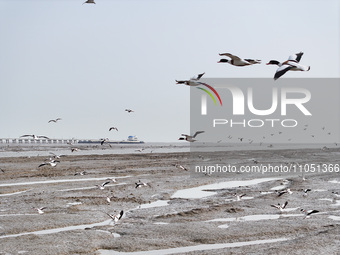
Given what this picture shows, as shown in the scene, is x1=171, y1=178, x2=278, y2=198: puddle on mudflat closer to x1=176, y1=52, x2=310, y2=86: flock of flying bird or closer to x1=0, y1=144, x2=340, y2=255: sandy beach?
x1=0, y1=144, x2=340, y2=255: sandy beach

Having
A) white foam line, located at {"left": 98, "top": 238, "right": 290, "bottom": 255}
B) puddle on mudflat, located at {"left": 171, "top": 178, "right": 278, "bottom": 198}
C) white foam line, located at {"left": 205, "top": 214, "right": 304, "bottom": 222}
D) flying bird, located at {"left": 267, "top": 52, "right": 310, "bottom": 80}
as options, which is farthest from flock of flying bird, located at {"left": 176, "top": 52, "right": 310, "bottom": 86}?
puddle on mudflat, located at {"left": 171, "top": 178, "right": 278, "bottom": 198}

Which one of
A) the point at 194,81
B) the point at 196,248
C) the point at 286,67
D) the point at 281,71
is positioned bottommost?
the point at 196,248

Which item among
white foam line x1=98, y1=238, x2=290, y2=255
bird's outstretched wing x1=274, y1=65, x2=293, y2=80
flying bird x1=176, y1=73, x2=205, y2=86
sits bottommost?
white foam line x1=98, y1=238, x2=290, y2=255

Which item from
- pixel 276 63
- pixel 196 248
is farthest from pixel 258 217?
pixel 276 63

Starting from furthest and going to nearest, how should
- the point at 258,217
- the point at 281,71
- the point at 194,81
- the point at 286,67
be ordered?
1. the point at 258,217
2. the point at 194,81
3. the point at 286,67
4. the point at 281,71

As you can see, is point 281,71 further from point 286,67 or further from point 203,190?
point 203,190

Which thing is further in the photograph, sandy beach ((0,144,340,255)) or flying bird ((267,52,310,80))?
sandy beach ((0,144,340,255))

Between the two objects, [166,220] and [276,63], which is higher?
[276,63]

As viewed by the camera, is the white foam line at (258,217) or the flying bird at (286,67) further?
the white foam line at (258,217)

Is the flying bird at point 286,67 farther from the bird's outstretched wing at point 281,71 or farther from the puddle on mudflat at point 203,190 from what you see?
the puddle on mudflat at point 203,190

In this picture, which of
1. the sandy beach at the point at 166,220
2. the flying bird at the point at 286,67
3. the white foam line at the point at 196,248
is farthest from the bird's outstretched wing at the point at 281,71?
the white foam line at the point at 196,248

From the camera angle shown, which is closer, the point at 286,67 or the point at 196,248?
the point at 286,67

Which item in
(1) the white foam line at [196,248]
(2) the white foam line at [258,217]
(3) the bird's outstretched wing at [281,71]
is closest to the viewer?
(3) the bird's outstretched wing at [281,71]

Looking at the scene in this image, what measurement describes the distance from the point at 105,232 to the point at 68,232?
1.11m
